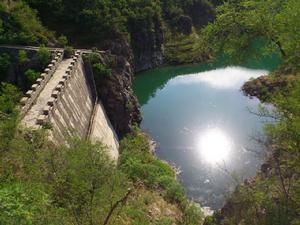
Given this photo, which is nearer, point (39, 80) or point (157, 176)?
point (39, 80)

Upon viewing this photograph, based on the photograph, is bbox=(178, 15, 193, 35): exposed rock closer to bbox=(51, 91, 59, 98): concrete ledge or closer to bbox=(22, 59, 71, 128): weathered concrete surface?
bbox=(22, 59, 71, 128): weathered concrete surface

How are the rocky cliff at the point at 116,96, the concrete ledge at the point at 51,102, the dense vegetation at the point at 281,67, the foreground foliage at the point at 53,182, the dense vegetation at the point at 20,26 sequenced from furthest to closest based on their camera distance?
the rocky cliff at the point at 116,96, the dense vegetation at the point at 20,26, the concrete ledge at the point at 51,102, the dense vegetation at the point at 281,67, the foreground foliage at the point at 53,182

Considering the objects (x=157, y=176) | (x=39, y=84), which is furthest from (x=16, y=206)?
(x=157, y=176)

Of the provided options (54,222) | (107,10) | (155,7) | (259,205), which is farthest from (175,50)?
(54,222)

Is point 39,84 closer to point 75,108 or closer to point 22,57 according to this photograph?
point 75,108

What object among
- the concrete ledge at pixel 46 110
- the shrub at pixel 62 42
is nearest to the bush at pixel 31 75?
the shrub at pixel 62 42

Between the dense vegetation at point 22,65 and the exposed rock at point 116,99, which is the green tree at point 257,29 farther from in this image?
the exposed rock at point 116,99

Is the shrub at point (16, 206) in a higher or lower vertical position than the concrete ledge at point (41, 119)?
higher
